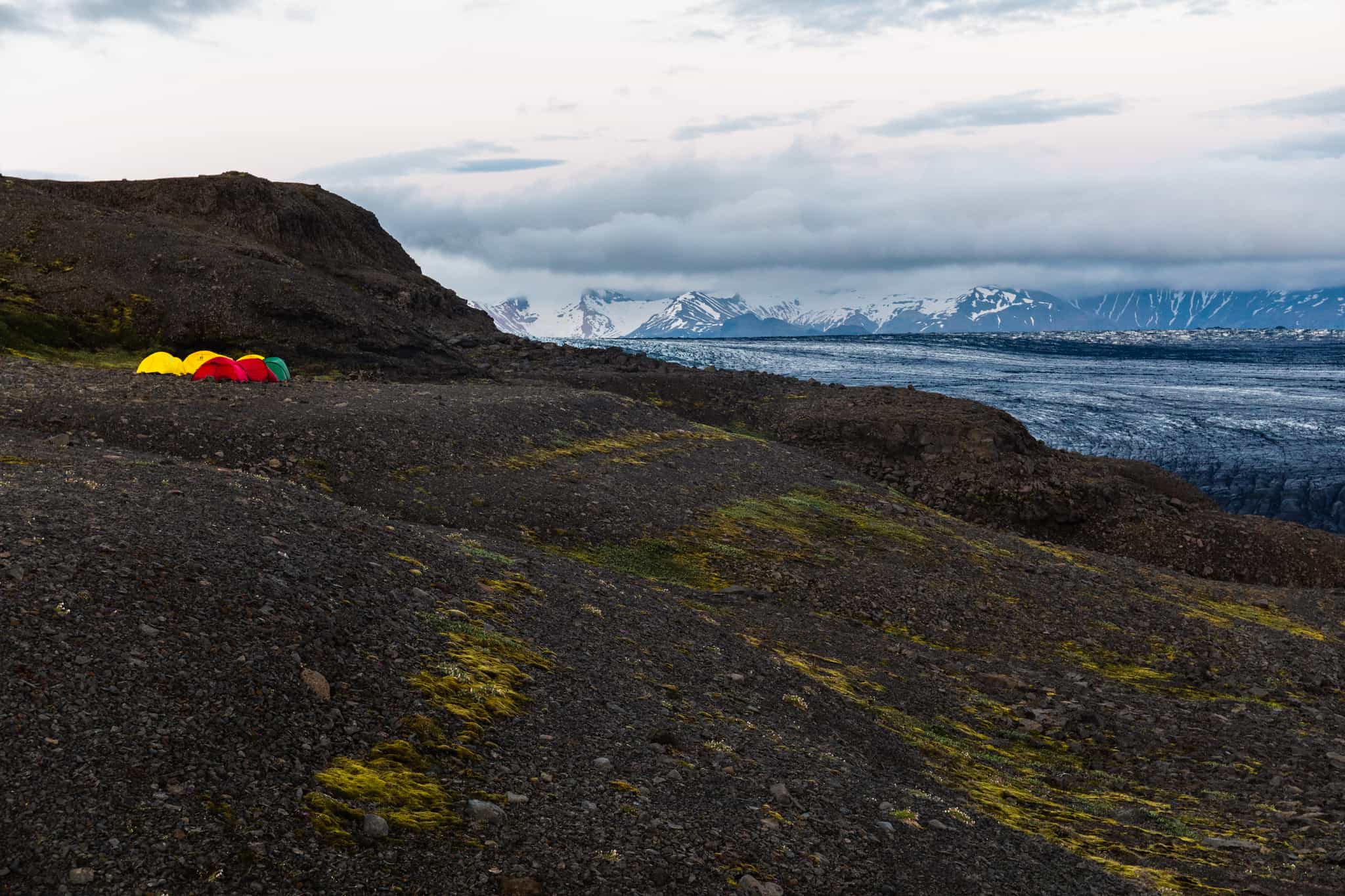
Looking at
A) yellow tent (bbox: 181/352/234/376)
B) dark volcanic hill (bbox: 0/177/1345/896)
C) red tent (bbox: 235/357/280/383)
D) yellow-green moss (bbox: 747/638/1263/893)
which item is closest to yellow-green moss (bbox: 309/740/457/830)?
dark volcanic hill (bbox: 0/177/1345/896)

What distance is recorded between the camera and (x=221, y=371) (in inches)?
1160

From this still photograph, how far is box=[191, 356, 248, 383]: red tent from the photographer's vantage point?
95.1 ft

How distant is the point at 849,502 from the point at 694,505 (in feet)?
20.7

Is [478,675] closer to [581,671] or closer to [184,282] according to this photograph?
[581,671]

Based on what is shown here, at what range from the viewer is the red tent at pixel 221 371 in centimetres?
2900

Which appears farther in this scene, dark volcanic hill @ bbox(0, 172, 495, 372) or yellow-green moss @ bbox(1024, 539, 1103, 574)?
dark volcanic hill @ bbox(0, 172, 495, 372)

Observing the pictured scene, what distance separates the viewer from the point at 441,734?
9.45m

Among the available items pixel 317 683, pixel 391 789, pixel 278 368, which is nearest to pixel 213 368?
pixel 278 368

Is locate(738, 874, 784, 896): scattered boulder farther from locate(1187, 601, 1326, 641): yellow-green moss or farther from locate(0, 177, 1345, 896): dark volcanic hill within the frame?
locate(1187, 601, 1326, 641): yellow-green moss

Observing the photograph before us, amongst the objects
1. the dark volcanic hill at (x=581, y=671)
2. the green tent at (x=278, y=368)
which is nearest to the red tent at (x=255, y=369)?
the green tent at (x=278, y=368)

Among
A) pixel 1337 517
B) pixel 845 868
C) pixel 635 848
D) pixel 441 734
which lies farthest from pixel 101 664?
pixel 1337 517

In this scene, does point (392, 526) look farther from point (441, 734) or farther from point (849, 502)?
point (849, 502)

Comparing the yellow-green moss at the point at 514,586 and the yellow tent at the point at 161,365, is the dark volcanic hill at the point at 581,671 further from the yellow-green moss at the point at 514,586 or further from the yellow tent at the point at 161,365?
the yellow tent at the point at 161,365

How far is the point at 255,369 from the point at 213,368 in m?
2.06
